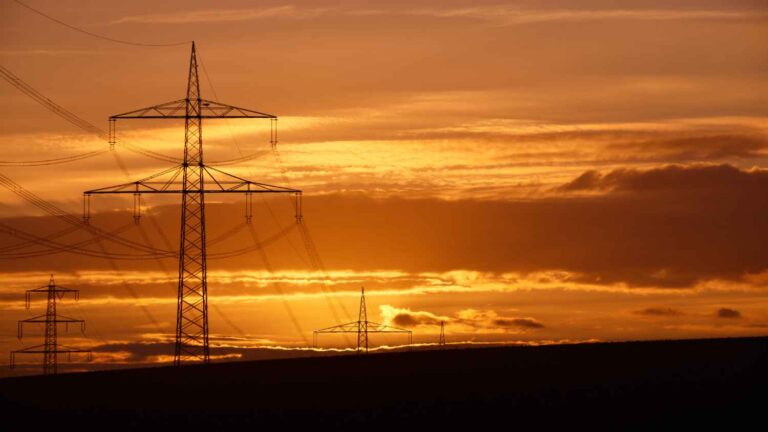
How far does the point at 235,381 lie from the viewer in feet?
252

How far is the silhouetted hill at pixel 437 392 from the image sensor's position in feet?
198

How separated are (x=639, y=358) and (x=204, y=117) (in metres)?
31.0

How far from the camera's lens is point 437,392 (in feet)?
229

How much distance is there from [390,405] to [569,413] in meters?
8.01

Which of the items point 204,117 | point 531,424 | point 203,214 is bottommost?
point 531,424

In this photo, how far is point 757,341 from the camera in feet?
287

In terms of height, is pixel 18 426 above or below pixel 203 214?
below

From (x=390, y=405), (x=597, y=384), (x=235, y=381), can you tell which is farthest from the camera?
(x=235, y=381)

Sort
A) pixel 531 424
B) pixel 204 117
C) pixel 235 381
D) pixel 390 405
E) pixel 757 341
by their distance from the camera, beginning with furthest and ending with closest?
pixel 204 117 < pixel 757 341 < pixel 235 381 < pixel 390 405 < pixel 531 424

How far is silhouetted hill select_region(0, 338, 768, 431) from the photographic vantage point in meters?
60.5

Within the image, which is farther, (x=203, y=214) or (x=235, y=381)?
(x=203, y=214)

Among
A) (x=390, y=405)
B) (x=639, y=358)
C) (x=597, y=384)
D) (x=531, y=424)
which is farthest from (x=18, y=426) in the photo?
(x=639, y=358)

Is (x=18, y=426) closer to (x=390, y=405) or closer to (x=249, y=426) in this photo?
(x=249, y=426)

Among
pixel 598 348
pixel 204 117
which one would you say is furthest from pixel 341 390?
pixel 204 117
